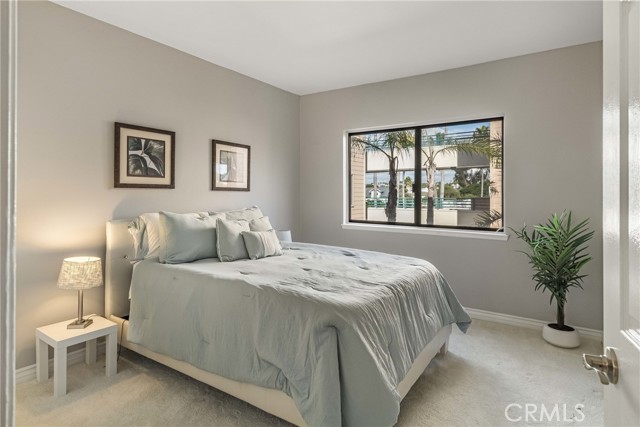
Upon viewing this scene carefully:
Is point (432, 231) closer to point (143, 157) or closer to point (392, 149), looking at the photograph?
point (392, 149)

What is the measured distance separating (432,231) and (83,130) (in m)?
3.38

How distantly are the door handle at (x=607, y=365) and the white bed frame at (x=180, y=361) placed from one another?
53.0 inches

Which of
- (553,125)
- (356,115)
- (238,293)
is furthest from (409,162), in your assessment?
(238,293)

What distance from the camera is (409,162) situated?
420 centimetres

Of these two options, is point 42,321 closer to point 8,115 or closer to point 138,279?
point 138,279

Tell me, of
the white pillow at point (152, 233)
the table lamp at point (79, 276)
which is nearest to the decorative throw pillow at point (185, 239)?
the white pillow at point (152, 233)

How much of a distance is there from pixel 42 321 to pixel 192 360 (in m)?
1.24

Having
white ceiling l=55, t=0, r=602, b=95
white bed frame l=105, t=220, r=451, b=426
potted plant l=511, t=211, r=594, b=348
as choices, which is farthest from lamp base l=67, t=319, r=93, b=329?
potted plant l=511, t=211, r=594, b=348

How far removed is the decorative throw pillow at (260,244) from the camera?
9.58ft

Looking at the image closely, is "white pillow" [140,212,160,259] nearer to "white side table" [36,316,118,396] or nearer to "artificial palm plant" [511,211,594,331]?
"white side table" [36,316,118,396]

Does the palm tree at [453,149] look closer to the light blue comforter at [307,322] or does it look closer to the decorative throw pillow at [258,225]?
the light blue comforter at [307,322]

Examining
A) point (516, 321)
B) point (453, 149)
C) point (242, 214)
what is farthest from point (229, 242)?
point (516, 321)

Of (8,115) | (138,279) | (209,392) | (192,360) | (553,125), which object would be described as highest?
(553,125)

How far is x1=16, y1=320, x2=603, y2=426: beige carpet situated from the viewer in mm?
1951
